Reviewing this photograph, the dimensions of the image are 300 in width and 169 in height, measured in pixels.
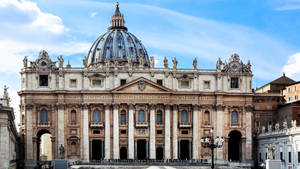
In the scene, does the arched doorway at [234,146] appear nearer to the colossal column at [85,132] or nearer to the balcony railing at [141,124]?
the balcony railing at [141,124]

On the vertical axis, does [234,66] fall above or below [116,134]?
above

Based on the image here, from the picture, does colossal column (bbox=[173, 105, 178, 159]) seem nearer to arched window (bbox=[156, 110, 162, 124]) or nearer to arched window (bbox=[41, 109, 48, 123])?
arched window (bbox=[156, 110, 162, 124])

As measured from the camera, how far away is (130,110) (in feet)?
320

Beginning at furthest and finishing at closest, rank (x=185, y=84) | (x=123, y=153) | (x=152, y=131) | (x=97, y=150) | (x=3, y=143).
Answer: (x=185, y=84)
(x=97, y=150)
(x=123, y=153)
(x=152, y=131)
(x=3, y=143)

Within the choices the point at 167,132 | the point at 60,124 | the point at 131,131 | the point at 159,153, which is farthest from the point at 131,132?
the point at 60,124

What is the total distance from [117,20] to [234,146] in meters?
52.2

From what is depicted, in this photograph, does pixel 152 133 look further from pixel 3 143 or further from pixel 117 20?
pixel 117 20

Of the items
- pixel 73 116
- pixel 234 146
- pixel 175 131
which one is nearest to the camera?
pixel 73 116

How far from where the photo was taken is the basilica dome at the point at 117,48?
13225 cm

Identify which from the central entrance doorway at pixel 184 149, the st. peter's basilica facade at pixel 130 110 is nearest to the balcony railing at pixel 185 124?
the st. peter's basilica facade at pixel 130 110

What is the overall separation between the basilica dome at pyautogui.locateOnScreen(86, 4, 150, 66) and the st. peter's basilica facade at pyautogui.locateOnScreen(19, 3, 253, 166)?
31434 millimetres

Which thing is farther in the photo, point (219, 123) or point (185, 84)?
point (185, 84)

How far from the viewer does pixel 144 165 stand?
83438mm

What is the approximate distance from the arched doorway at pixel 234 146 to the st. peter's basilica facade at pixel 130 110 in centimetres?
147
